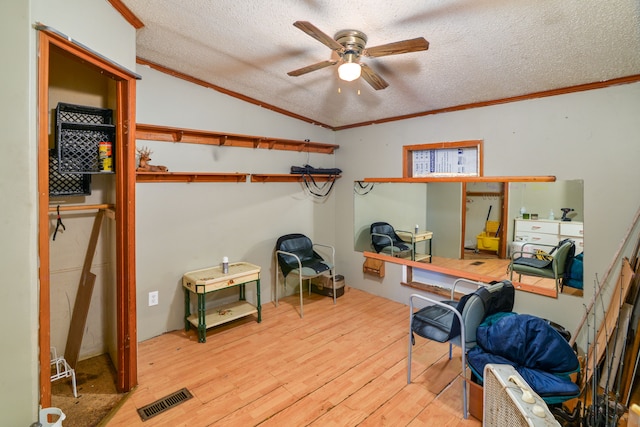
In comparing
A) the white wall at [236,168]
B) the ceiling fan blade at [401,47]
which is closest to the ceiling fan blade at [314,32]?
the ceiling fan blade at [401,47]

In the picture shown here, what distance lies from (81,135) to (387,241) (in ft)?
10.8

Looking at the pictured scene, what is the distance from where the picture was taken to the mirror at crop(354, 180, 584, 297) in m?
2.68

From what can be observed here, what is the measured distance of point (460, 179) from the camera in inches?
127

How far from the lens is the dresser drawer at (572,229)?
2.53 metres

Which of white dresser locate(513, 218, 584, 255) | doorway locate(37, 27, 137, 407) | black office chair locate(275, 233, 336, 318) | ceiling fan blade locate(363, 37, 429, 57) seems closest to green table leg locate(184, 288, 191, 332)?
doorway locate(37, 27, 137, 407)

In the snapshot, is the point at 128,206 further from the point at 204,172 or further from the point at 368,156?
the point at 368,156

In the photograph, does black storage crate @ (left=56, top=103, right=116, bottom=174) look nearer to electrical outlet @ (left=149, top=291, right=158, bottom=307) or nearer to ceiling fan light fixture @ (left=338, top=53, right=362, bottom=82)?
electrical outlet @ (left=149, top=291, right=158, bottom=307)

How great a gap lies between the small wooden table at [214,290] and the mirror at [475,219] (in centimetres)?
170

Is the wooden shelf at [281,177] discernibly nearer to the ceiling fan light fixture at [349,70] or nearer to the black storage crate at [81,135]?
the black storage crate at [81,135]

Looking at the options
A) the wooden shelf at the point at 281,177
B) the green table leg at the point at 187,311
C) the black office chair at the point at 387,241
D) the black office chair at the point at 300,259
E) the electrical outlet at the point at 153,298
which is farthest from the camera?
the black office chair at the point at 387,241

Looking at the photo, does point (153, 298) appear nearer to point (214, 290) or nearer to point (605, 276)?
point (214, 290)

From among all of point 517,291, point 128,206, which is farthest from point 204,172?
point 517,291

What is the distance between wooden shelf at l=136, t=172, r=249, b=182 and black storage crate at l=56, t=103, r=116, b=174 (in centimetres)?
57

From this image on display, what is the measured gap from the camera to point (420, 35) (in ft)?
6.74
